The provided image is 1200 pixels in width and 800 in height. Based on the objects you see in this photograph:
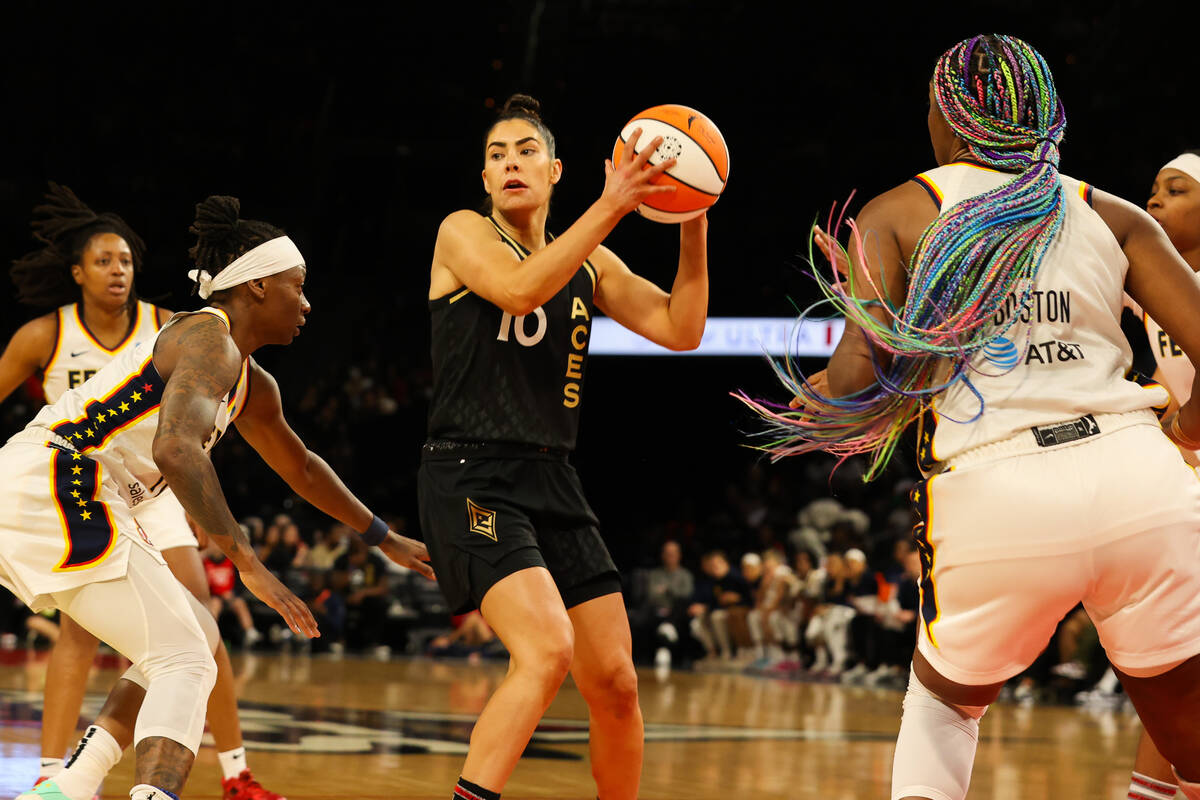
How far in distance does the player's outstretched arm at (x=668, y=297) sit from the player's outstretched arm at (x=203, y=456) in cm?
113

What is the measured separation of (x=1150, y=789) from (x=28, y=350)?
14.9 feet

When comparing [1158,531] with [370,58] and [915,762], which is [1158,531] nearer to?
[915,762]

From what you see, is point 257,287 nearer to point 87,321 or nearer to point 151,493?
point 151,493

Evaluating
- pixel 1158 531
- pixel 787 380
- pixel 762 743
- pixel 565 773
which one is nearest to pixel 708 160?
pixel 787 380

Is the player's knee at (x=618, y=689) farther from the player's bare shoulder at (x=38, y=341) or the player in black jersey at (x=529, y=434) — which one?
the player's bare shoulder at (x=38, y=341)

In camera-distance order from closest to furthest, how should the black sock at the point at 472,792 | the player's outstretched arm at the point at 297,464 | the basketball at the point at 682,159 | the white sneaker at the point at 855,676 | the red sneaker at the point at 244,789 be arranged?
the black sock at the point at 472,792, the basketball at the point at 682,159, the player's outstretched arm at the point at 297,464, the red sneaker at the point at 244,789, the white sneaker at the point at 855,676

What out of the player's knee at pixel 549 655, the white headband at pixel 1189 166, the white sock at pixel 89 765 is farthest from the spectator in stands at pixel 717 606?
the player's knee at pixel 549 655

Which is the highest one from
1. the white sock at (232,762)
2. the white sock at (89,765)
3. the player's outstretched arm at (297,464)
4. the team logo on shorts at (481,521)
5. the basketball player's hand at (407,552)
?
the player's outstretched arm at (297,464)

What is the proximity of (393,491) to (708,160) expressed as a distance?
1592 cm

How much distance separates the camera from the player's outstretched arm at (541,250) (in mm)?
3529

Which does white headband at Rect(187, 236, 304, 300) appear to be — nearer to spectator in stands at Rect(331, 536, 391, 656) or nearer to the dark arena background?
the dark arena background

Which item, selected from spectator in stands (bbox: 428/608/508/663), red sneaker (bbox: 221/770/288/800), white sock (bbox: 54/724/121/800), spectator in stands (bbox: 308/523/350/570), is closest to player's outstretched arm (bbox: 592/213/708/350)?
white sock (bbox: 54/724/121/800)

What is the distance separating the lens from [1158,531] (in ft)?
8.93

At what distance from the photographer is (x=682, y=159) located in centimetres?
371
